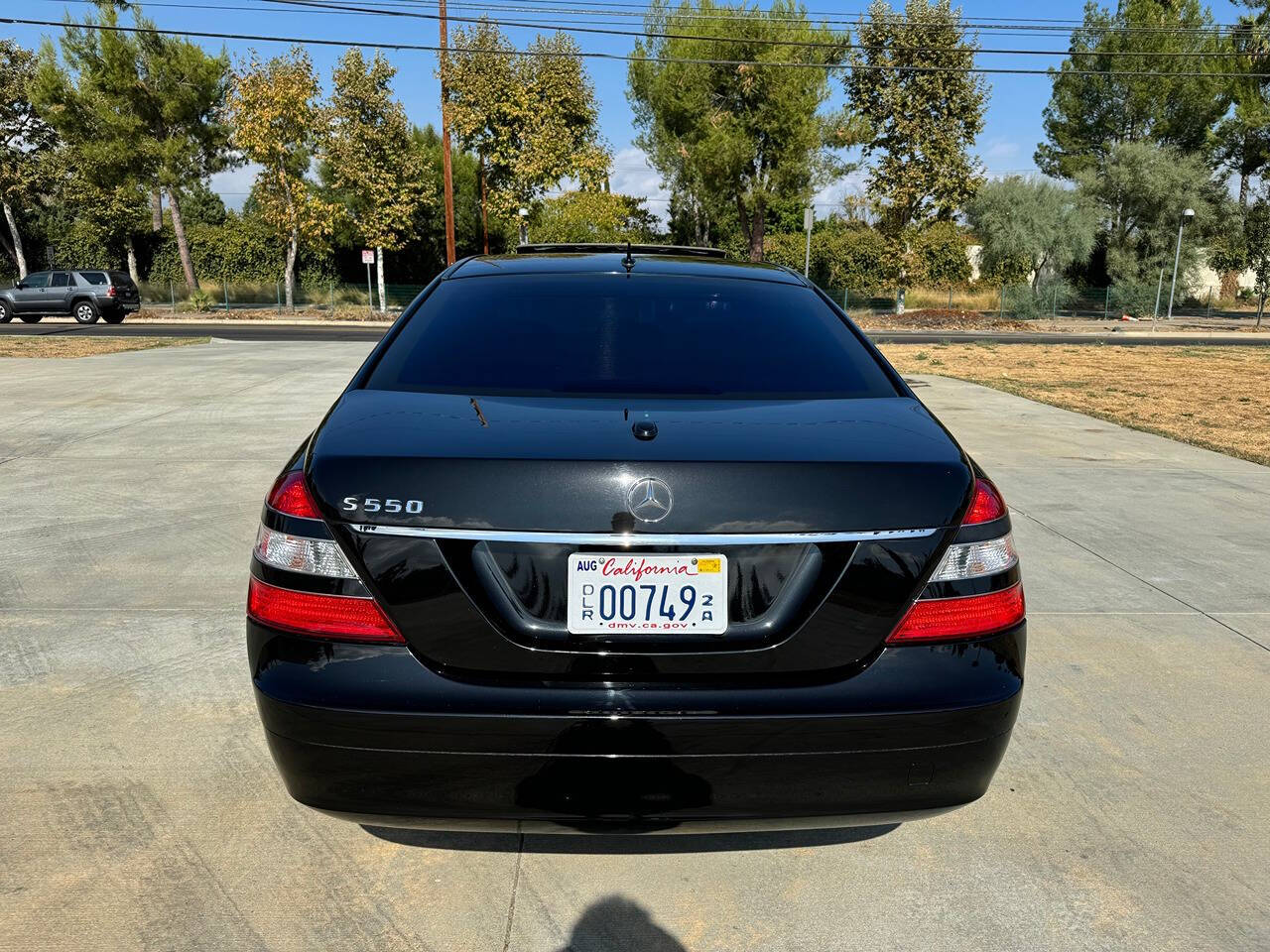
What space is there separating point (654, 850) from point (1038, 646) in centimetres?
224

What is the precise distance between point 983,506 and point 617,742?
930mm

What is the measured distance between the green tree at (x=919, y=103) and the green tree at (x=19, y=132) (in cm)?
3073

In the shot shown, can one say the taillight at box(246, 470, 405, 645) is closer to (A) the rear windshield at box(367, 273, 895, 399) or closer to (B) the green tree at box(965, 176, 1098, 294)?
(A) the rear windshield at box(367, 273, 895, 399)

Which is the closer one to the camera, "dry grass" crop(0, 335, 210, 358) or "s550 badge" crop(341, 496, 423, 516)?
"s550 badge" crop(341, 496, 423, 516)

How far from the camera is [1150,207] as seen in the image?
42781mm

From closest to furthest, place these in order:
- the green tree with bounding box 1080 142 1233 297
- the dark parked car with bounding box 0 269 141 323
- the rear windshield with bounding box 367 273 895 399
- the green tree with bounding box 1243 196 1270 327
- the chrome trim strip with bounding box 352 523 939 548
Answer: the chrome trim strip with bounding box 352 523 939 548 → the rear windshield with bounding box 367 273 895 399 → the dark parked car with bounding box 0 269 141 323 → the green tree with bounding box 1243 196 1270 327 → the green tree with bounding box 1080 142 1233 297

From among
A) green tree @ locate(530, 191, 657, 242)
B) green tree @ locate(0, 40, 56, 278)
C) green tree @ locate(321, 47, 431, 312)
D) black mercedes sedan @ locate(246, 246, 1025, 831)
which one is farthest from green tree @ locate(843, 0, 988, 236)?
black mercedes sedan @ locate(246, 246, 1025, 831)

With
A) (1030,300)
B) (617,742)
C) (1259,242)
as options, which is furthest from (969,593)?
(1259,242)

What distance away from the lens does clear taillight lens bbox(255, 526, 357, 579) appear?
2.05 m

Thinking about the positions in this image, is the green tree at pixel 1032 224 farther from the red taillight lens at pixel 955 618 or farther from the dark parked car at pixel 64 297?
the red taillight lens at pixel 955 618

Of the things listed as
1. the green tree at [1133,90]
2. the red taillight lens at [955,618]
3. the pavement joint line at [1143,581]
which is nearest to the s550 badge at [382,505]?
the red taillight lens at [955,618]

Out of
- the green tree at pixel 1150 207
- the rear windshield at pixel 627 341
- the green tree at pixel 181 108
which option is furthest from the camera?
the green tree at pixel 1150 207

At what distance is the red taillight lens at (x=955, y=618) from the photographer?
2.08m

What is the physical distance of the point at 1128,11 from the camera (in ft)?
165
